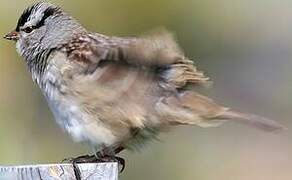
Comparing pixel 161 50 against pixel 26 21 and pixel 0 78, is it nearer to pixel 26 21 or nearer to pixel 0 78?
pixel 26 21

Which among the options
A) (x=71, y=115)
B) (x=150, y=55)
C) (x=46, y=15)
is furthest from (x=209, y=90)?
(x=150, y=55)

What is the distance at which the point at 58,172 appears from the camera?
3666mm

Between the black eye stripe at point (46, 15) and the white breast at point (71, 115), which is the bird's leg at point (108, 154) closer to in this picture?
the white breast at point (71, 115)

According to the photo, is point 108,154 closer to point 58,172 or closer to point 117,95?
point 117,95

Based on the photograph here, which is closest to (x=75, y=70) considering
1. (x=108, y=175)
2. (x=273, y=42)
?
(x=108, y=175)

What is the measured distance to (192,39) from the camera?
27.7 feet

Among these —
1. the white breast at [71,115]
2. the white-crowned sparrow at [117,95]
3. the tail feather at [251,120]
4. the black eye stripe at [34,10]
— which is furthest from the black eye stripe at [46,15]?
the tail feather at [251,120]

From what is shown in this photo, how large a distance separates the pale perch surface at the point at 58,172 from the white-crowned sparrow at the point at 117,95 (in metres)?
0.78

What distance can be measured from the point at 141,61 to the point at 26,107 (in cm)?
343

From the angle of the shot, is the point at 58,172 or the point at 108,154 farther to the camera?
the point at 108,154

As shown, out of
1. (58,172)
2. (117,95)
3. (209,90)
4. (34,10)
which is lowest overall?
(58,172)

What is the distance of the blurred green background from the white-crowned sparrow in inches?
73.6

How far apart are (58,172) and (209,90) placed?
340cm

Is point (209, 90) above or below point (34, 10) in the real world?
above
